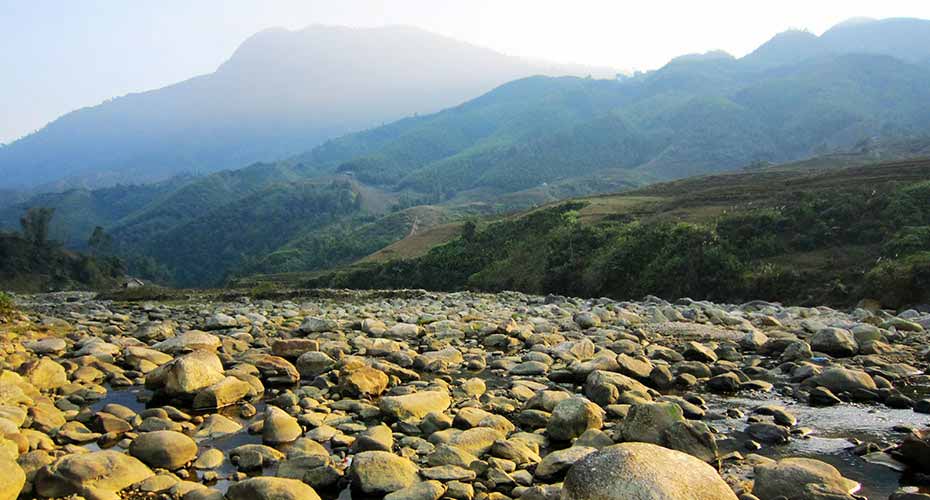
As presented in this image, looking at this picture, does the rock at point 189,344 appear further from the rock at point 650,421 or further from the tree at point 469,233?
the tree at point 469,233

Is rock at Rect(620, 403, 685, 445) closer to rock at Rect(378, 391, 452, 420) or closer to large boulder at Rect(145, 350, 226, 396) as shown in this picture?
rock at Rect(378, 391, 452, 420)

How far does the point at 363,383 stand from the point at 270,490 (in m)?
3.94

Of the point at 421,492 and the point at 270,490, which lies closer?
the point at 270,490

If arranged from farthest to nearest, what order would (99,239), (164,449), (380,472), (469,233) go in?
(99,239) < (469,233) < (164,449) < (380,472)

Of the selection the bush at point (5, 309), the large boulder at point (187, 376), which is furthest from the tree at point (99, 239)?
the large boulder at point (187, 376)

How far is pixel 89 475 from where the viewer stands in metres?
6.19

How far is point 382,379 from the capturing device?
10242mm

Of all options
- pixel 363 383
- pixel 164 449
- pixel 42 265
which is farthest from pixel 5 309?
pixel 42 265

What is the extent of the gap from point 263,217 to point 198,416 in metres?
167

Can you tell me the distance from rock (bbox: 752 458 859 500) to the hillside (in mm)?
18005

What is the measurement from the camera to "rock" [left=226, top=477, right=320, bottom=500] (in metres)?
5.91

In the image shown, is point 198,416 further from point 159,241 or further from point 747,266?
point 159,241

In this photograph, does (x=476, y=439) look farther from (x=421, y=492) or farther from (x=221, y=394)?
(x=221, y=394)

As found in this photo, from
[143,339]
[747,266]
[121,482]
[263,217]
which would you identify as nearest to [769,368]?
[121,482]
